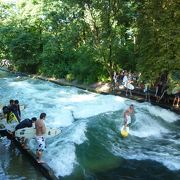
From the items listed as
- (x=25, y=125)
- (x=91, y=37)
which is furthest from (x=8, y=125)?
(x=91, y=37)

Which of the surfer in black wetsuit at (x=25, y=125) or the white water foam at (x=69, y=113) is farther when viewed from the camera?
the white water foam at (x=69, y=113)

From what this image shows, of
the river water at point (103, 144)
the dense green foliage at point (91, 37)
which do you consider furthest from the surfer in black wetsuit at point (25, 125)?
the dense green foliage at point (91, 37)

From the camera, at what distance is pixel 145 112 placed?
22781mm

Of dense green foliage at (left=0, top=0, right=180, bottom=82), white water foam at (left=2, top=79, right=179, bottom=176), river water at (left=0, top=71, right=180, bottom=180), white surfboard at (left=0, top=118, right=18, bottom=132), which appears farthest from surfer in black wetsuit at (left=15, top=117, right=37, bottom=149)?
dense green foliage at (left=0, top=0, right=180, bottom=82)

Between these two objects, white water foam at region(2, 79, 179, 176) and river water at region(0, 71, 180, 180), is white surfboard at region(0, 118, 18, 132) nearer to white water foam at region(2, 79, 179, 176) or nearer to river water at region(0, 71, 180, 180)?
river water at region(0, 71, 180, 180)

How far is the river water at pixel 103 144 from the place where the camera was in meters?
13.5

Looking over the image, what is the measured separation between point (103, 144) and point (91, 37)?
1931 centimetres

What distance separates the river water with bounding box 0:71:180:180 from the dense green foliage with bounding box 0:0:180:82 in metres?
3.46

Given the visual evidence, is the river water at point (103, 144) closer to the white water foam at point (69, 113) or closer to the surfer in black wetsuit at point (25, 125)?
the white water foam at point (69, 113)

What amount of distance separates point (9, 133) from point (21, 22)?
37288 millimetres

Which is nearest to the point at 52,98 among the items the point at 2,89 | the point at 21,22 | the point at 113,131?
the point at 2,89

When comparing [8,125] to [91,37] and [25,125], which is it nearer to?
[25,125]

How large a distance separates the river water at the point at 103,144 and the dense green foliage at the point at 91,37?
3.46 meters

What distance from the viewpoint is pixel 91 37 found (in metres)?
34.7
